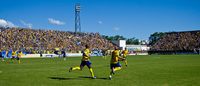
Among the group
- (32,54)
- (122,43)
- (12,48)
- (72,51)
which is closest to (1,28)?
(12,48)

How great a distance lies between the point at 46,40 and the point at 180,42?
50.9 meters

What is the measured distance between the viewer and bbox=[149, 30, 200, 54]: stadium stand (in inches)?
4183

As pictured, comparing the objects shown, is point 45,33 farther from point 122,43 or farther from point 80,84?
point 80,84

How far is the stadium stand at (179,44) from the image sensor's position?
10625 centimetres

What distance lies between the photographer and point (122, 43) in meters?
124

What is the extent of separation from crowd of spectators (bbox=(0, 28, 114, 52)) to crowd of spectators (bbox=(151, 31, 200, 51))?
23359 mm

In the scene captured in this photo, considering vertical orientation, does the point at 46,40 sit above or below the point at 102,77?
above

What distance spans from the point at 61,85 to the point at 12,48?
6188 cm

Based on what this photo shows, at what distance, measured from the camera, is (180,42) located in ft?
372

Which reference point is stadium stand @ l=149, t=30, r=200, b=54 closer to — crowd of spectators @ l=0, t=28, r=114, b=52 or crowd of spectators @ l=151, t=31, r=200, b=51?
crowd of spectators @ l=151, t=31, r=200, b=51

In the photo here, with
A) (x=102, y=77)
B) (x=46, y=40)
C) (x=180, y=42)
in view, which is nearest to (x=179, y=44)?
(x=180, y=42)

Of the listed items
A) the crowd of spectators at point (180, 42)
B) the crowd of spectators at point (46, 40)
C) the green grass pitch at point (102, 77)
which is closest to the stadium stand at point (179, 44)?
the crowd of spectators at point (180, 42)

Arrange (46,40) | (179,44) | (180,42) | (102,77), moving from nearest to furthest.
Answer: (102,77)
(46,40)
(179,44)
(180,42)

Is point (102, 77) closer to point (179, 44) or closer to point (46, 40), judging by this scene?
point (46, 40)
